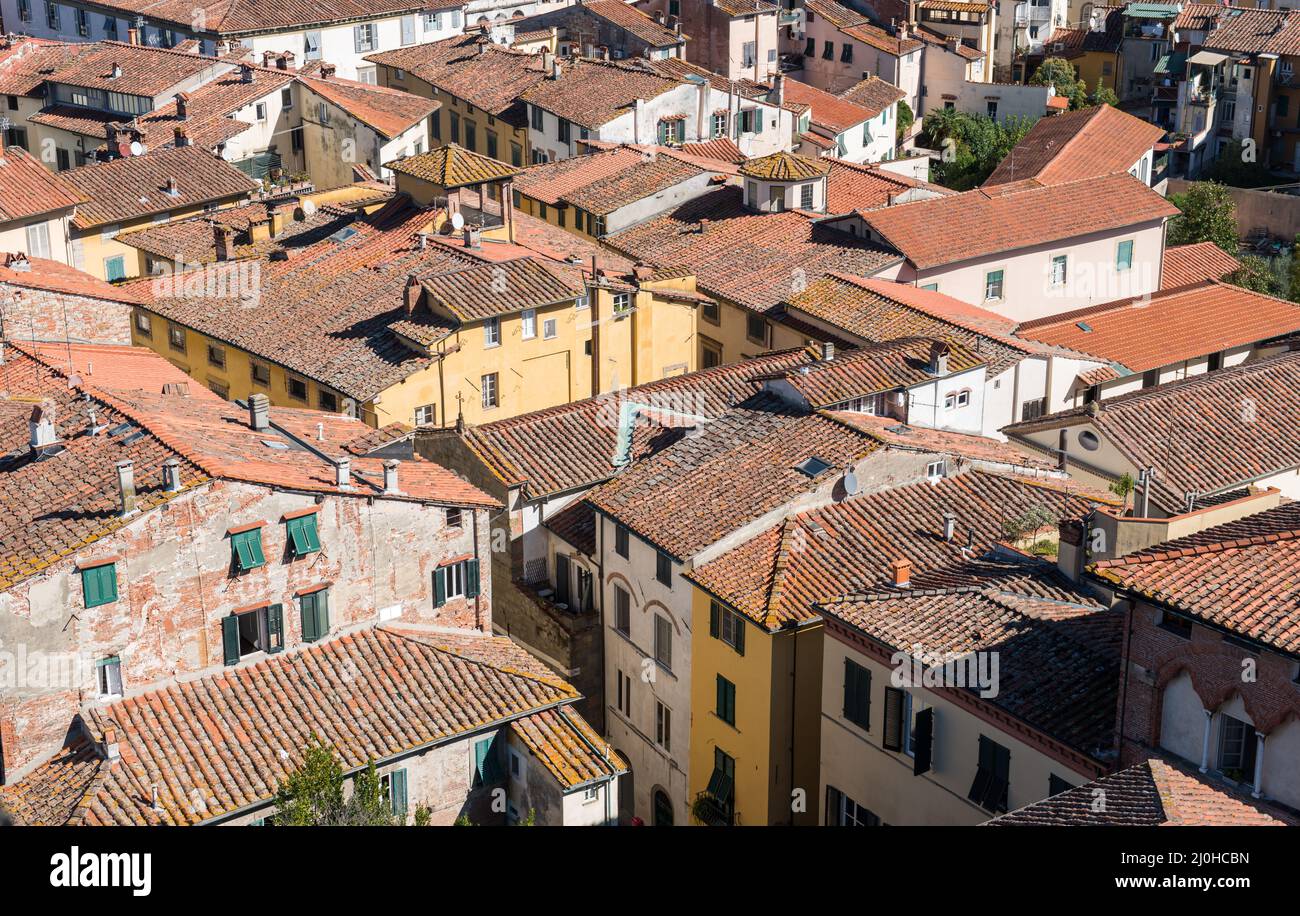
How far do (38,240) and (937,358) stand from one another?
34.2m

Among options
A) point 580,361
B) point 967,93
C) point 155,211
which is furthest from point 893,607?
point 967,93

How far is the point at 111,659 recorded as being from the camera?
3072cm

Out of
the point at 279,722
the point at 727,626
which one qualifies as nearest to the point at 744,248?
the point at 727,626

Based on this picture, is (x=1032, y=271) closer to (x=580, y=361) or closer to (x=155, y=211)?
(x=580, y=361)

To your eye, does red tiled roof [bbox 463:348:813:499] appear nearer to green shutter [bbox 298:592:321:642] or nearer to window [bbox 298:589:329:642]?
window [bbox 298:589:329:642]

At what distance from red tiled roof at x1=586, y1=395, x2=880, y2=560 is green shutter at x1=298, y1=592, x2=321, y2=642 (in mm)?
8325

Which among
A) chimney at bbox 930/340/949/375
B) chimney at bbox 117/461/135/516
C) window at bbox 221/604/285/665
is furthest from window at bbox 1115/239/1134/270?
chimney at bbox 117/461/135/516

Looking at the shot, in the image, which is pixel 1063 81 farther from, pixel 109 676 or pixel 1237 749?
pixel 109 676

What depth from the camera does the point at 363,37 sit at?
97688 mm

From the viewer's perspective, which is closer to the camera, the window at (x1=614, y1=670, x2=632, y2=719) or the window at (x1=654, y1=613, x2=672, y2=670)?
the window at (x1=654, y1=613, x2=672, y2=670)

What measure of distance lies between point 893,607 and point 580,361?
21.9m

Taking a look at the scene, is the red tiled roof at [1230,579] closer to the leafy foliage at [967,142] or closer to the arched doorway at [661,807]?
A: the arched doorway at [661,807]

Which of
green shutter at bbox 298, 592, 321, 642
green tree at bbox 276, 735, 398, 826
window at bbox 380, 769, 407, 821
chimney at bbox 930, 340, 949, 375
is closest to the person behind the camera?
green tree at bbox 276, 735, 398, 826

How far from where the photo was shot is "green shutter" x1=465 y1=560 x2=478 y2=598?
35625mm
